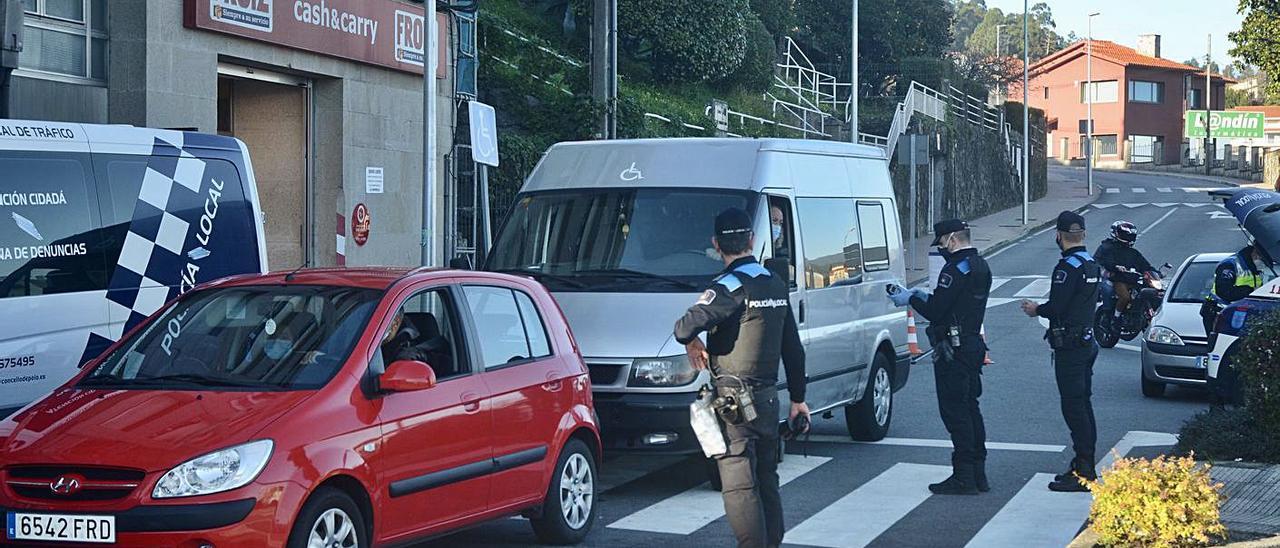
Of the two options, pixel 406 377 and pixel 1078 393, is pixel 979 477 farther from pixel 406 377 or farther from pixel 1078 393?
pixel 406 377

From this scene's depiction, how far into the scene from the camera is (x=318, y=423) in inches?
251

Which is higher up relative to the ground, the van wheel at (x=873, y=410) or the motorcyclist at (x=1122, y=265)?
the motorcyclist at (x=1122, y=265)

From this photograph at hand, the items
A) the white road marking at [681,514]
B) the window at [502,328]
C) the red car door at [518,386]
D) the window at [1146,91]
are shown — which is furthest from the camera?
the window at [1146,91]

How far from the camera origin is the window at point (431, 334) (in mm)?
7293

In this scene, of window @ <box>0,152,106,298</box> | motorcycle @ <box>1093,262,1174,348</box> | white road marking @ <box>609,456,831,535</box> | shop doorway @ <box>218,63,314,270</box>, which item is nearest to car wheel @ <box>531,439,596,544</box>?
white road marking @ <box>609,456,831,535</box>

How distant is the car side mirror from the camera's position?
666 centimetres

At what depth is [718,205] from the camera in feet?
34.6

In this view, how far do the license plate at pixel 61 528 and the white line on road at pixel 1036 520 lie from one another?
457cm

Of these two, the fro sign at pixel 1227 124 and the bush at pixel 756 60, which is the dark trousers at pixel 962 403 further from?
the fro sign at pixel 1227 124

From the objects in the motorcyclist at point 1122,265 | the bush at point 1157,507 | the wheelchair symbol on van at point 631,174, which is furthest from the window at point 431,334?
the motorcyclist at point 1122,265

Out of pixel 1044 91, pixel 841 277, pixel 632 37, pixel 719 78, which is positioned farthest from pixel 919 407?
pixel 1044 91

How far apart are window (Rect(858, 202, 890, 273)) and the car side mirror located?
6221 millimetres

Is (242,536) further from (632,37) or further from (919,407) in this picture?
(632,37)

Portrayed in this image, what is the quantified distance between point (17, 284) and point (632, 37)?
25.0 m
